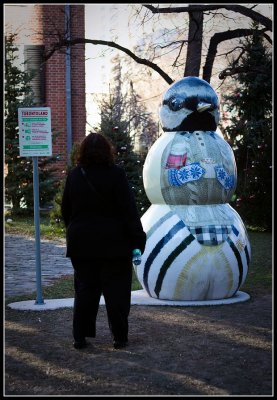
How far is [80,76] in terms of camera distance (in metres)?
25.4

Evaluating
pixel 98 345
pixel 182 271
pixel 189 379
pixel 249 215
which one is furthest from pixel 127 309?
pixel 249 215

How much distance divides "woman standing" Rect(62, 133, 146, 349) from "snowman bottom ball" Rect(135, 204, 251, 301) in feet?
6.15

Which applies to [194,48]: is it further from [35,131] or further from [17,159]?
[17,159]

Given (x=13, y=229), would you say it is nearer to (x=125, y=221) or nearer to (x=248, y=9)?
(x=248, y=9)

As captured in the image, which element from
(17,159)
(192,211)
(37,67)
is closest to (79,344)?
(192,211)

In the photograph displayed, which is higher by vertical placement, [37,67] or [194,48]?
[37,67]

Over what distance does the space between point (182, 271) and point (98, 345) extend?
1.91 meters

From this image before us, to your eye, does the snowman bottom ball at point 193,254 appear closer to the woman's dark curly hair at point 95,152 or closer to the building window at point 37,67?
the woman's dark curly hair at point 95,152

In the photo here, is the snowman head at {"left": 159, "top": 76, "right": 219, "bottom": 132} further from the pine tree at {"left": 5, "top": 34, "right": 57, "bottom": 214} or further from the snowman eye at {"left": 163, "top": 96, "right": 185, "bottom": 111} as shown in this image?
the pine tree at {"left": 5, "top": 34, "right": 57, "bottom": 214}

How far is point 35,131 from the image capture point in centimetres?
904

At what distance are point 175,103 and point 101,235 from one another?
115 inches

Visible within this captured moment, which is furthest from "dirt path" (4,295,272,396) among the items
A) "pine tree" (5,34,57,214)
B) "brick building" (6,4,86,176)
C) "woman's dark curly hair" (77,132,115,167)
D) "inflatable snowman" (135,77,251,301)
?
"brick building" (6,4,86,176)

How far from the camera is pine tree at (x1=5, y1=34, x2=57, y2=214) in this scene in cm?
2152

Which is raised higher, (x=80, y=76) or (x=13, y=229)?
(x=80, y=76)
